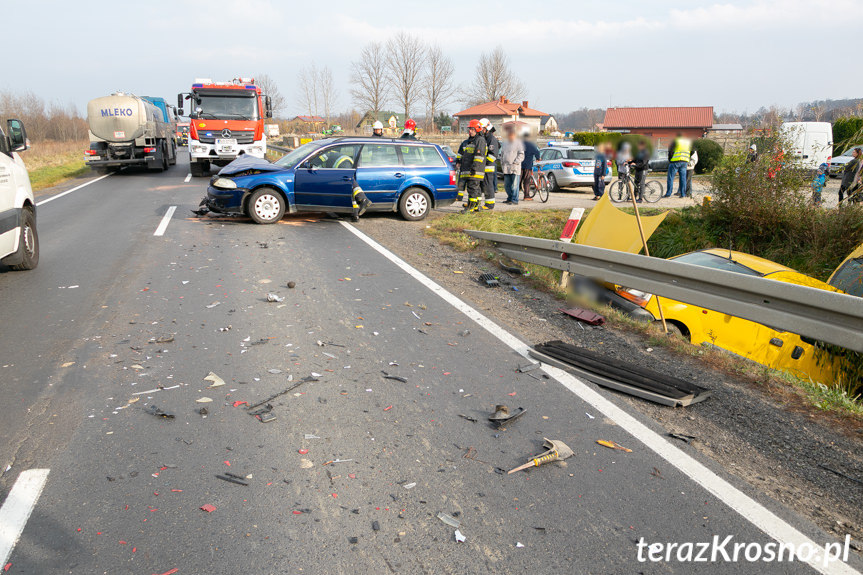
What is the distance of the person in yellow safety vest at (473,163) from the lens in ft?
45.1

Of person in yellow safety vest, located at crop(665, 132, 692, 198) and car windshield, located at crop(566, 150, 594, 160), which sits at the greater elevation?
car windshield, located at crop(566, 150, 594, 160)

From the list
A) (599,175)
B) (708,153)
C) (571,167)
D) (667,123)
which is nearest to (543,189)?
(599,175)

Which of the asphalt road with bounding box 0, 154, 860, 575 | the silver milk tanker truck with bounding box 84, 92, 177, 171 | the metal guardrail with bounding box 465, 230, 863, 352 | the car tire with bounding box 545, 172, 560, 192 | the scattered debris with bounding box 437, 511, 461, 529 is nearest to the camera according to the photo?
the asphalt road with bounding box 0, 154, 860, 575

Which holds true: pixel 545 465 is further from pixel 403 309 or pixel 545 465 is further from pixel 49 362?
pixel 49 362

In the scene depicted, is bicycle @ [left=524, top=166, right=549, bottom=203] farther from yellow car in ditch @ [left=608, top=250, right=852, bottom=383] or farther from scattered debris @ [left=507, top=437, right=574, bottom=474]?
scattered debris @ [left=507, top=437, right=574, bottom=474]

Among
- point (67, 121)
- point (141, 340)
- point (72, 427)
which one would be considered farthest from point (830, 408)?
point (67, 121)

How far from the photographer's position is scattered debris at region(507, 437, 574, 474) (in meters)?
3.38

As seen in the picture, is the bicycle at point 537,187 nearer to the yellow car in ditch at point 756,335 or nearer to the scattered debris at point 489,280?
the scattered debris at point 489,280

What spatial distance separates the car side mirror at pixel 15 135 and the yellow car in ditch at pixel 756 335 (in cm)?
758

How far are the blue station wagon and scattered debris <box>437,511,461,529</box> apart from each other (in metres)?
9.97

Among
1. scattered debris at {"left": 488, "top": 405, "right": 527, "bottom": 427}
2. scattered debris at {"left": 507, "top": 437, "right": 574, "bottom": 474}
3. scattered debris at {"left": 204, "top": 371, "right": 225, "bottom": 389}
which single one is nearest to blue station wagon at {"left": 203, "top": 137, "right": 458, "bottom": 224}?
scattered debris at {"left": 204, "top": 371, "right": 225, "bottom": 389}

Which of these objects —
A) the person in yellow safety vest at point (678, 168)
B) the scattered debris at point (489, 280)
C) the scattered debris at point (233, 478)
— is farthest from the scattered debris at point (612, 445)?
the person in yellow safety vest at point (678, 168)

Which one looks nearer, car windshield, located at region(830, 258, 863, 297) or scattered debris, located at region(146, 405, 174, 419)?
scattered debris, located at region(146, 405, 174, 419)

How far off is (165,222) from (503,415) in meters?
10.4
